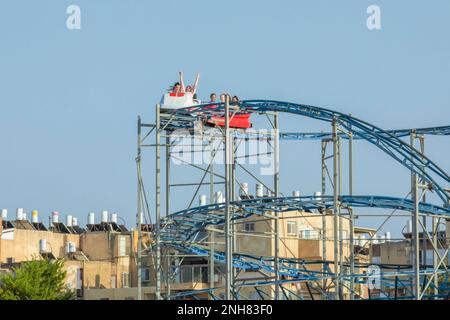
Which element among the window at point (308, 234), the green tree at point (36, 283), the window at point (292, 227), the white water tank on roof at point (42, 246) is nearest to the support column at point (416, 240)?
the green tree at point (36, 283)

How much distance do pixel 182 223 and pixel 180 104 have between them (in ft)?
15.0

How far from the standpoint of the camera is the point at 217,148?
49062 mm

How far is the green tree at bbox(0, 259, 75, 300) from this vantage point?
204 feet

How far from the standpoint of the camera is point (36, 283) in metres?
62.8

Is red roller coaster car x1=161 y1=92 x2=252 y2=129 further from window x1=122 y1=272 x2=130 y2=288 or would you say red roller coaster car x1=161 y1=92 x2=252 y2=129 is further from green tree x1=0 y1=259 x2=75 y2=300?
window x1=122 y1=272 x2=130 y2=288

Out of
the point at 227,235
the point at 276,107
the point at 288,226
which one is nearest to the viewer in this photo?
the point at 227,235

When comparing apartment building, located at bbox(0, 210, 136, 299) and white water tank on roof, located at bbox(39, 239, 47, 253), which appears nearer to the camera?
apartment building, located at bbox(0, 210, 136, 299)

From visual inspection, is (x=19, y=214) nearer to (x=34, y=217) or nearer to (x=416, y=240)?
(x=34, y=217)

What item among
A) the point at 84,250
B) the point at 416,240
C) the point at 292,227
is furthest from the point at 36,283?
the point at 416,240

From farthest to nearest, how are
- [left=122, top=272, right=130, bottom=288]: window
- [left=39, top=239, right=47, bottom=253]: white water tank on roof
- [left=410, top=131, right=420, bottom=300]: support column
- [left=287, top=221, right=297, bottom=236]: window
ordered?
[left=39, top=239, right=47, bottom=253]: white water tank on roof, [left=122, top=272, right=130, bottom=288]: window, [left=287, top=221, right=297, bottom=236]: window, [left=410, top=131, right=420, bottom=300]: support column

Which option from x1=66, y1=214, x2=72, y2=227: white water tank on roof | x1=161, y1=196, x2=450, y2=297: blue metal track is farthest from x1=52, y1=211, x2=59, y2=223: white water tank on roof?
x1=161, y1=196, x2=450, y2=297: blue metal track

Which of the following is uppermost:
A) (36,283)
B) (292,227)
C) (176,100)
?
(176,100)
